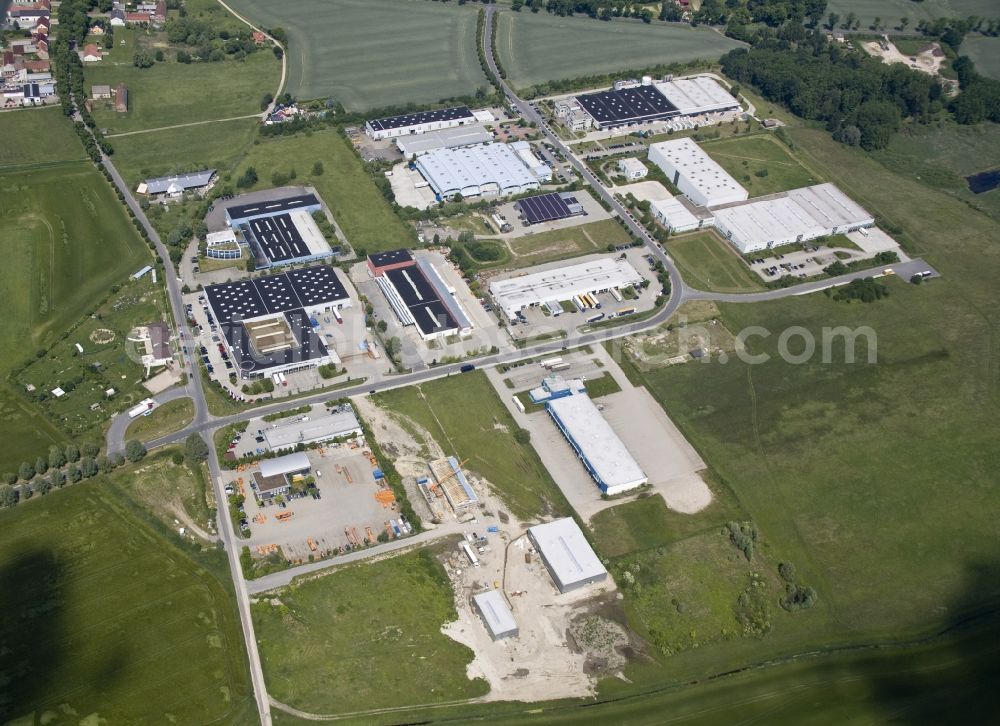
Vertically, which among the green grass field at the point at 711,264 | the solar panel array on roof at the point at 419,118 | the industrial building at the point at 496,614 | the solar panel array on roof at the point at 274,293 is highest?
the solar panel array on roof at the point at 419,118

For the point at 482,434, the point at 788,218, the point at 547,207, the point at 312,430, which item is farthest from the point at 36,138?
the point at 788,218

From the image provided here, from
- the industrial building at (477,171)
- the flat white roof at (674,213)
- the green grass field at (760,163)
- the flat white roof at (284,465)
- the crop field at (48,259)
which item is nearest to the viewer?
the flat white roof at (284,465)

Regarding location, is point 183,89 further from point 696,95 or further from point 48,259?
point 696,95

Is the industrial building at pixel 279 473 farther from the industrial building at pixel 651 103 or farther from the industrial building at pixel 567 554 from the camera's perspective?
the industrial building at pixel 651 103

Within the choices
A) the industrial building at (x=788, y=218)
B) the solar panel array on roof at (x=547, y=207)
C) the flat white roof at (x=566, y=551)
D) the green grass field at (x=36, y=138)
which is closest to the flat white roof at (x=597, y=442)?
the flat white roof at (x=566, y=551)

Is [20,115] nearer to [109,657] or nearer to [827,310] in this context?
[109,657]

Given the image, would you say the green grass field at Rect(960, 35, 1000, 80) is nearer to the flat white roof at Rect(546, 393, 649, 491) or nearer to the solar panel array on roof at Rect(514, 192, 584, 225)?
the solar panel array on roof at Rect(514, 192, 584, 225)

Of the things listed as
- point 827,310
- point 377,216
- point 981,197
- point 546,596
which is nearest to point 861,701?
point 546,596
